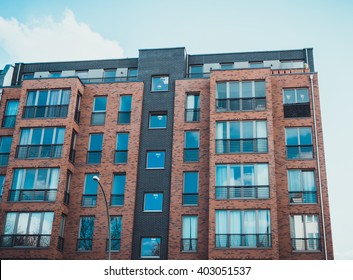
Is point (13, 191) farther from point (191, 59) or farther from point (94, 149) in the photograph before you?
point (191, 59)

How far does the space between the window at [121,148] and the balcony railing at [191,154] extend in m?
Result: 4.18

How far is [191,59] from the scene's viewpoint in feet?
120

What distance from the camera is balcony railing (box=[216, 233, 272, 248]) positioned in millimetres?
27219

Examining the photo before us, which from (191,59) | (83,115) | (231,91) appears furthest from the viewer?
(191,59)

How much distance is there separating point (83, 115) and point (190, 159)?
871 centimetres

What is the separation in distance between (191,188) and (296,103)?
9330mm

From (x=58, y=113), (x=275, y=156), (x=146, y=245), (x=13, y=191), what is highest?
(x=58, y=113)

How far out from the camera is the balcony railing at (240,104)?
30.8 m

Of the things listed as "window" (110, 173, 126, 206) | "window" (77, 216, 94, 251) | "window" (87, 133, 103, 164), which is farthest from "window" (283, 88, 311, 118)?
"window" (77, 216, 94, 251)

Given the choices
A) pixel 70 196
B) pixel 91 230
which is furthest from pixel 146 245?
pixel 70 196

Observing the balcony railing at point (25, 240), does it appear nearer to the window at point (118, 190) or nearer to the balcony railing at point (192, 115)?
the window at point (118, 190)

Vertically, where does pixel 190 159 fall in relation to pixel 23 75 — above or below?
below

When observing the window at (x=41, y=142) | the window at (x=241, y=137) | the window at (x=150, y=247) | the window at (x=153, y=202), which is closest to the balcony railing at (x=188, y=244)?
the window at (x=150, y=247)

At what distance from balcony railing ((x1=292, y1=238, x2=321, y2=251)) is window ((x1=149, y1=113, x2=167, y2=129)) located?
11.9 metres
